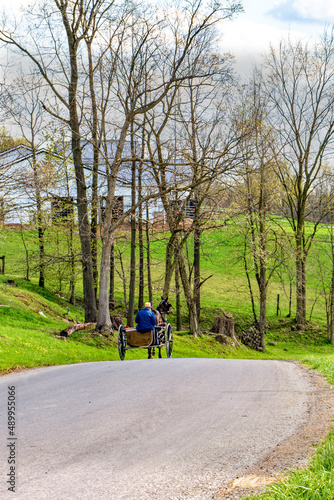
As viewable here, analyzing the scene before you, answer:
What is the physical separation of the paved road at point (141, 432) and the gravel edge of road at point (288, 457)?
13 centimetres

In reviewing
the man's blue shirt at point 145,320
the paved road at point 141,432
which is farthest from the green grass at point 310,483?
the man's blue shirt at point 145,320

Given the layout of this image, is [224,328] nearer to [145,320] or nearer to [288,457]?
[145,320]

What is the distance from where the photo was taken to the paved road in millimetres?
4371

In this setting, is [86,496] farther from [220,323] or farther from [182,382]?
[220,323]

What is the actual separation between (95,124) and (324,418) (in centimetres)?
1744

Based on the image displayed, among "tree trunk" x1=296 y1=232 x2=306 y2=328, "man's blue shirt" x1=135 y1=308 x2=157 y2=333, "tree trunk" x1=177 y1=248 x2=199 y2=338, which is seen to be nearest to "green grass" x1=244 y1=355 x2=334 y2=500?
"man's blue shirt" x1=135 y1=308 x2=157 y2=333

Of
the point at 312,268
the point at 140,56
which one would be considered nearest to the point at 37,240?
the point at 140,56

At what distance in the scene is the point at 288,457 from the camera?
4988 mm

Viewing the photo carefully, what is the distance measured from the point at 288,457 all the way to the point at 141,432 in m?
1.89

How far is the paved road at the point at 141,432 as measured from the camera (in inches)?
172

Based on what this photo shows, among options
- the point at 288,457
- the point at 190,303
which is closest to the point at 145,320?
the point at 288,457

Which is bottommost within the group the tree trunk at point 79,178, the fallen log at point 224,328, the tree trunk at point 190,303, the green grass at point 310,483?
the fallen log at point 224,328

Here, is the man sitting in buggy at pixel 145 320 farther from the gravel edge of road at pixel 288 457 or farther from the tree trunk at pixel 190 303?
the tree trunk at pixel 190 303

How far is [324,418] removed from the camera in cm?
666
